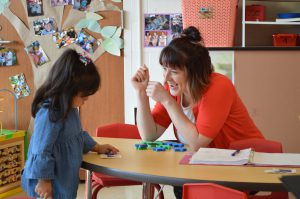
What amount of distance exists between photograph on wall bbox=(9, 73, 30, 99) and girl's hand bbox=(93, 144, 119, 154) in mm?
1920

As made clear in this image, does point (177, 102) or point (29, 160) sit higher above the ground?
point (177, 102)

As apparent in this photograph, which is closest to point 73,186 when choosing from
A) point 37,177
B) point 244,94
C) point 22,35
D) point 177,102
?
point 37,177

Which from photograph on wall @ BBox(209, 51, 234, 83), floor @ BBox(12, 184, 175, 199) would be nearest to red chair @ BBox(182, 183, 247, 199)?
photograph on wall @ BBox(209, 51, 234, 83)

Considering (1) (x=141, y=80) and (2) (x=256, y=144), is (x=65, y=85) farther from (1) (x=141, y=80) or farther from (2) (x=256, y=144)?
(2) (x=256, y=144)

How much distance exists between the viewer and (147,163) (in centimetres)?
165

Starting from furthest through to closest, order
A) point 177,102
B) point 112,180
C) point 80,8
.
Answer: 1. point 80,8
2. point 112,180
3. point 177,102

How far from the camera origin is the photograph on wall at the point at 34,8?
3.56 m

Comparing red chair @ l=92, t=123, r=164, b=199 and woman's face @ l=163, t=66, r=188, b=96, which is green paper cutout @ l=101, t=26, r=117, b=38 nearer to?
red chair @ l=92, t=123, r=164, b=199

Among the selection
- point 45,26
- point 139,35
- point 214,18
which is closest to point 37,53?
point 45,26

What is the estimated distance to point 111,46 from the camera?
3535mm

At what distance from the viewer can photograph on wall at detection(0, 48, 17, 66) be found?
3.57 metres

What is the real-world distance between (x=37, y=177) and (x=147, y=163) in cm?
39

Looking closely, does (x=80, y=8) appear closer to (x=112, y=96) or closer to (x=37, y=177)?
(x=112, y=96)

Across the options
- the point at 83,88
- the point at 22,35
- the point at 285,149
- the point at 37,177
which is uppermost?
the point at 22,35
